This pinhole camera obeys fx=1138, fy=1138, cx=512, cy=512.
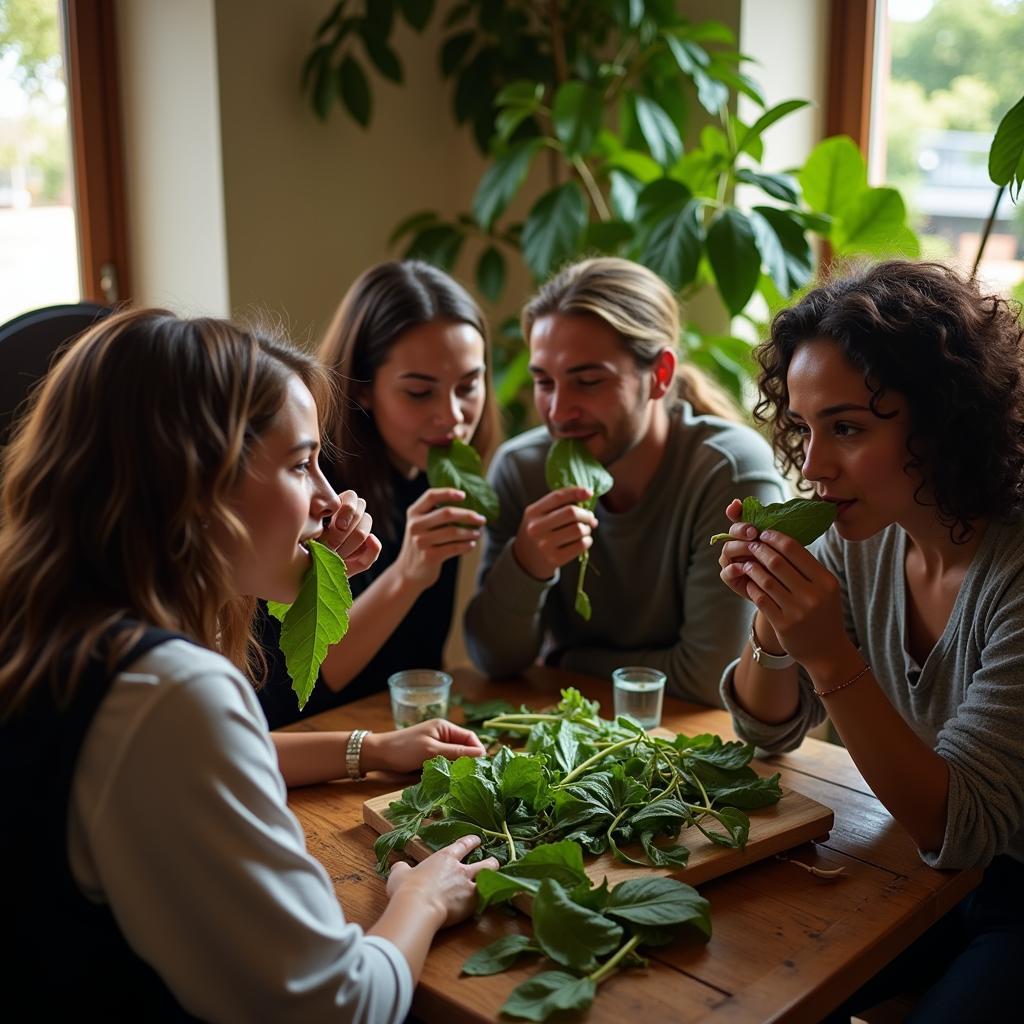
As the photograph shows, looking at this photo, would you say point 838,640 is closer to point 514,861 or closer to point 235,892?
point 514,861

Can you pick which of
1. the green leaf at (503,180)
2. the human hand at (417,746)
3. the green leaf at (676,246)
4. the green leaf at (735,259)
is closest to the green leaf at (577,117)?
the green leaf at (503,180)

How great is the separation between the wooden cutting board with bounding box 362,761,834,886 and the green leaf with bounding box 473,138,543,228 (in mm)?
1750

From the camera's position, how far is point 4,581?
1.06 m

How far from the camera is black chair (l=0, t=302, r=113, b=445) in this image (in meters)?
2.05

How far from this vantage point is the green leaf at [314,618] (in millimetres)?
1333

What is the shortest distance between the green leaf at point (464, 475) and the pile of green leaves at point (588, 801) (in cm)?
68

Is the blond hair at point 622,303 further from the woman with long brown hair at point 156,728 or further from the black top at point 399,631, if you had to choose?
the woman with long brown hair at point 156,728

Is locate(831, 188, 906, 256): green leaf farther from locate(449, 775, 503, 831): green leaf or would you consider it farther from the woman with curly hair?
locate(449, 775, 503, 831): green leaf

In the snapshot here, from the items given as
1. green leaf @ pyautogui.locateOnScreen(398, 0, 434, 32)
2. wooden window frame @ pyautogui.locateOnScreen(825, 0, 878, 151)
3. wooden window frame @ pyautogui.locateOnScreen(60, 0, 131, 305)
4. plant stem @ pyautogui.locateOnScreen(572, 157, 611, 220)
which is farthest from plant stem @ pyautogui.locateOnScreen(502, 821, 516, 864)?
wooden window frame @ pyautogui.locateOnScreen(825, 0, 878, 151)

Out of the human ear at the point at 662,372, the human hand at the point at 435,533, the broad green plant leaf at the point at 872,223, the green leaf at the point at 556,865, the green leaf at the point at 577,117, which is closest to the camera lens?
the green leaf at the point at 556,865

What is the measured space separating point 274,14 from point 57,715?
95.1 inches

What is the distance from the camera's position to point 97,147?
3031 millimetres

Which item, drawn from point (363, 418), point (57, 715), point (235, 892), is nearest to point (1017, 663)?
point (235, 892)

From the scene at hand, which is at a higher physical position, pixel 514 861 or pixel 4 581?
pixel 4 581
